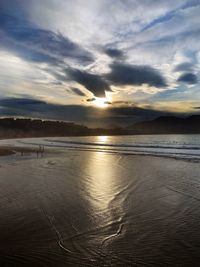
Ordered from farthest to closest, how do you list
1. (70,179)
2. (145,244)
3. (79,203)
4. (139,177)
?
(139,177), (70,179), (79,203), (145,244)

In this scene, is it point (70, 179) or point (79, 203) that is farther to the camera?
point (70, 179)

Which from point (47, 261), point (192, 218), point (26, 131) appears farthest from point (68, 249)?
point (26, 131)

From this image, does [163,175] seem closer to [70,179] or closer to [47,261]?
[70,179]

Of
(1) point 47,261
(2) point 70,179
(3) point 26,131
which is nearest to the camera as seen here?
(1) point 47,261

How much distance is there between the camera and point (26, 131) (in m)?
198

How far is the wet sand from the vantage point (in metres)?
5.93

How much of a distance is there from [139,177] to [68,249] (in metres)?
10.7

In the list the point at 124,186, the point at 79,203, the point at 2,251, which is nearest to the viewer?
the point at 2,251

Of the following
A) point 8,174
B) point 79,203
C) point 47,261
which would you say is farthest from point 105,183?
point 47,261

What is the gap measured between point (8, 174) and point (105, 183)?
238 inches

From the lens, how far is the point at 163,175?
1722 centimetres

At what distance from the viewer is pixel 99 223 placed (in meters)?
8.05

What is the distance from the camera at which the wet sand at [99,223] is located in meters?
5.93

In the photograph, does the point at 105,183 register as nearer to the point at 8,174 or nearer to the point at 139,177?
the point at 139,177
